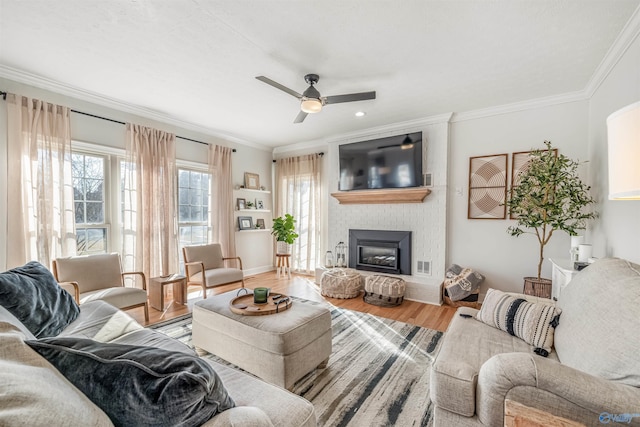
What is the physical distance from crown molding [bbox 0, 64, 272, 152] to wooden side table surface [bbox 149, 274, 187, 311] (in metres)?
2.19

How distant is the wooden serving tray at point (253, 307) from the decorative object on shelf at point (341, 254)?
2470mm

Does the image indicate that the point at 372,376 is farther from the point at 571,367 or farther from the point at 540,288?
the point at 540,288

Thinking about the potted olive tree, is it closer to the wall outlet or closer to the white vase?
the wall outlet

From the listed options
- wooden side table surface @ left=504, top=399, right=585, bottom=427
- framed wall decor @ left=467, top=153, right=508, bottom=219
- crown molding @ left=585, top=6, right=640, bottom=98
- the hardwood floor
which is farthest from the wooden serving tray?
crown molding @ left=585, top=6, right=640, bottom=98

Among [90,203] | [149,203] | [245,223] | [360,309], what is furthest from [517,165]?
[90,203]

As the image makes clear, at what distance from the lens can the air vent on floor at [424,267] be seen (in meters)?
→ 3.98

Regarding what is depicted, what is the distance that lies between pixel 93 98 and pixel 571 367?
4718mm

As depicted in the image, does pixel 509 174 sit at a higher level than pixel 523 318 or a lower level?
higher

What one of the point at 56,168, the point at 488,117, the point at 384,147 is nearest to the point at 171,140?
the point at 56,168

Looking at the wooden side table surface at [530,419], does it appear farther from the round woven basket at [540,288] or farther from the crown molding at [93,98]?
the crown molding at [93,98]

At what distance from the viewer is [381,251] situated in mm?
4406

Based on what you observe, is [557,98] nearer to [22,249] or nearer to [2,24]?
[2,24]

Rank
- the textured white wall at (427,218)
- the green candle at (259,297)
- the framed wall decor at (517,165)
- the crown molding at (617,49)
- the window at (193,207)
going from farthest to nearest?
the window at (193,207)
the textured white wall at (427,218)
the framed wall decor at (517,165)
the green candle at (259,297)
the crown molding at (617,49)

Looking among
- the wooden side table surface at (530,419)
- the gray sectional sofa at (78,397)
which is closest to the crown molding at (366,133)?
the wooden side table surface at (530,419)
